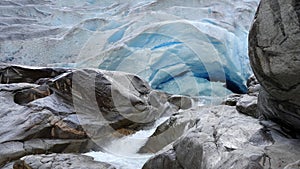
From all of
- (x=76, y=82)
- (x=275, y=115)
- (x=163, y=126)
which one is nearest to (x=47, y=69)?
(x=76, y=82)

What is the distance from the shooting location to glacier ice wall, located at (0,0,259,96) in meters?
9.11

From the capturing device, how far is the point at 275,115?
7.93 ft

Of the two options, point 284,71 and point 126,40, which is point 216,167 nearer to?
point 284,71

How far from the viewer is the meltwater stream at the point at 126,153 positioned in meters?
4.10

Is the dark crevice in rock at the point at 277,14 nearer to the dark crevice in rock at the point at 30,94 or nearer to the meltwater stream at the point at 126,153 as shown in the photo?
the meltwater stream at the point at 126,153

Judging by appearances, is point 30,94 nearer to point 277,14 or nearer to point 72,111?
point 72,111

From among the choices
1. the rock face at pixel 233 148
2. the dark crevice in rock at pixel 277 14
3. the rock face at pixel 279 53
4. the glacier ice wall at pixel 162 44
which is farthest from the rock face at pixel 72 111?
the dark crevice in rock at pixel 277 14

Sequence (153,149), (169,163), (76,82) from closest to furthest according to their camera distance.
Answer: (169,163) < (153,149) < (76,82)

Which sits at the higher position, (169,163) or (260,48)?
(260,48)

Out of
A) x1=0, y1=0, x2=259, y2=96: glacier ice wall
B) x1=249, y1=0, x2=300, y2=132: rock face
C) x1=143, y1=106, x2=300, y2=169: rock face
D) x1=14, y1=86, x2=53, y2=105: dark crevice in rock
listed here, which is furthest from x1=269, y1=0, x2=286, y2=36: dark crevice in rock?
x1=0, y1=0, x2=259, y2=96: glacier ice wall

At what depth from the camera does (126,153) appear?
15.6 ft

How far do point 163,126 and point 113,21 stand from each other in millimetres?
7728

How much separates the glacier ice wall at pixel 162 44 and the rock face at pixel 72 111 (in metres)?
2.85

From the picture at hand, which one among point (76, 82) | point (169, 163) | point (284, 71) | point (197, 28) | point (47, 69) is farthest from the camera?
point (197, 28)
